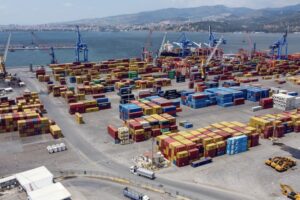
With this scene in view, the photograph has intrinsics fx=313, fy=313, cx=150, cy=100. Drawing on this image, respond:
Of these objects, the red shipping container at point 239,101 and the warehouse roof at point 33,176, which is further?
the red shipping container at point 239,101

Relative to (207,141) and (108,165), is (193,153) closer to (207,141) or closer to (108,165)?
(207,141)

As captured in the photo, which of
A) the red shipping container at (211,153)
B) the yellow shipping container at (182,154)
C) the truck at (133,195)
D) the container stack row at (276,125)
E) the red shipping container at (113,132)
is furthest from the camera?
the container stack row at (276,125)

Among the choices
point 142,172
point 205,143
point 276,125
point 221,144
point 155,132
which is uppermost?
point 276,125

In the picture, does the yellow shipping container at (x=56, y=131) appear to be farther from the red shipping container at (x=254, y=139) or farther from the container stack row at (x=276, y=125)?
the container stack row at (x=276, y=125)

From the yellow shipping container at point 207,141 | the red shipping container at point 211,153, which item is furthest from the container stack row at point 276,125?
the red shipping container at point 211,153

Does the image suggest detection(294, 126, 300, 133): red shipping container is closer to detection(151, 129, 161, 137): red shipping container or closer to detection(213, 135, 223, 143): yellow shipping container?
detection(213, 135, 223, 143): yellow shipping container

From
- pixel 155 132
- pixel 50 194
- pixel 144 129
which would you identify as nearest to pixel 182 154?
pixel 144 129

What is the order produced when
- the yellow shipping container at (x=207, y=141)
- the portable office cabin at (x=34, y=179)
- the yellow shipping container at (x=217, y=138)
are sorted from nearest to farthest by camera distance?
1. the portable office cabin at (x=34, y=179)
2. the yellow shipping container at (x=207, y=141)
3. the yellow shipping container at (x=217, y=138)
